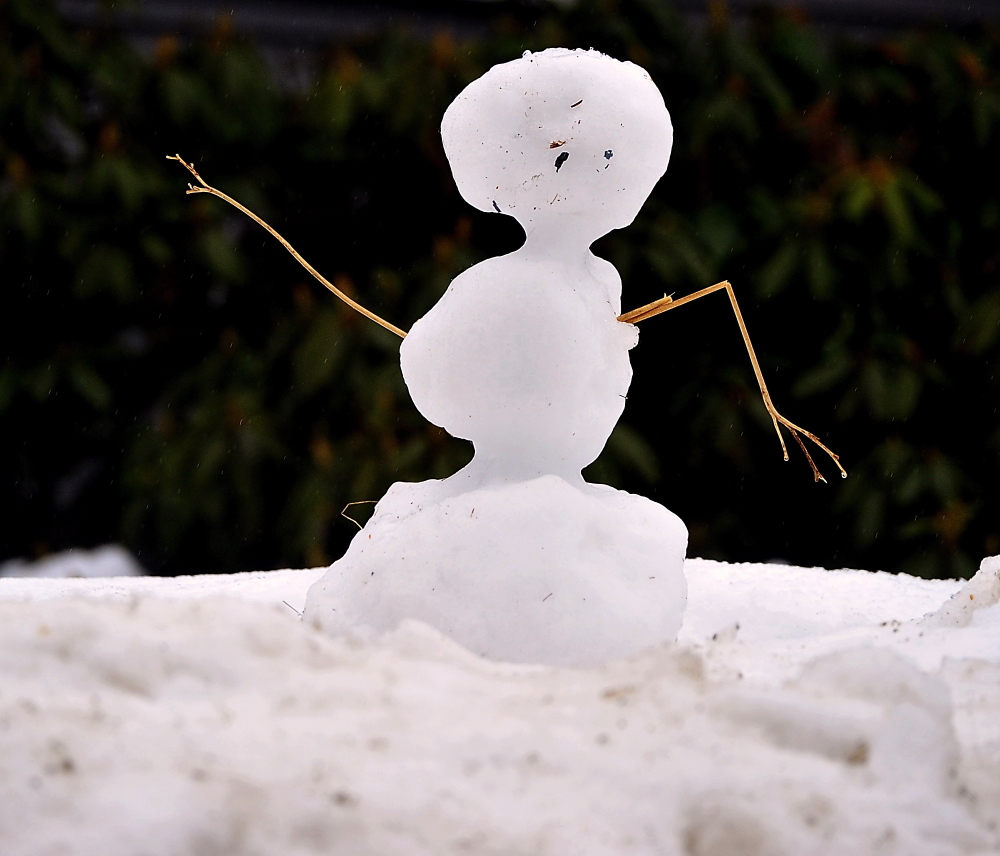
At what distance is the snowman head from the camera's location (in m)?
1.39

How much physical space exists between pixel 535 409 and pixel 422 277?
5.64ft

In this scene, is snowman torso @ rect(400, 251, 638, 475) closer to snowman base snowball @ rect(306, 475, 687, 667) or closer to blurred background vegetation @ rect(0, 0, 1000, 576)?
snowman base snowball @ rect(306, 475, 687, 667)

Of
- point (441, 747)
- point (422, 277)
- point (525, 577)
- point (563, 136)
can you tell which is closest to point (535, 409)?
point (525, 577)

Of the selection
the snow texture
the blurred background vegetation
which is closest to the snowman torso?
the snow texture

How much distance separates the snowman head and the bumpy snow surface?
2.01 feet

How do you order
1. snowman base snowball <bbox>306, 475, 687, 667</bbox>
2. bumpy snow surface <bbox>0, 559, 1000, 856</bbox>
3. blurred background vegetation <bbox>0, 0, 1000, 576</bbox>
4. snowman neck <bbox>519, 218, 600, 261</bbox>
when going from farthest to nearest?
blurred background vegetation <bbox>0, 0, 1000, 576</bbox>, snowman neck <bbox>519, 218, 600, 261</bbox>, snowman base snowball <bbox>306, 475, 687, 667</bbox>, bumpy snow surface <bbox>0, 559, 1000, 856</bbox>

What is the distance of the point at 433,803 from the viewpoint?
78 centimetres

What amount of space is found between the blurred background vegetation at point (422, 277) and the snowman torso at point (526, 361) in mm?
1501

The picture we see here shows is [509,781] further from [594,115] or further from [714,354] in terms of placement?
[714,354]

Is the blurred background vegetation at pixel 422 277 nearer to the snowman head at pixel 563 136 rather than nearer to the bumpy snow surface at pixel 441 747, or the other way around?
the snowman head at pixel 563 136

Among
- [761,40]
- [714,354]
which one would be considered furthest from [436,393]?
[761,40]

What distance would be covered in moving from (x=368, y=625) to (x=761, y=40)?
100 inches

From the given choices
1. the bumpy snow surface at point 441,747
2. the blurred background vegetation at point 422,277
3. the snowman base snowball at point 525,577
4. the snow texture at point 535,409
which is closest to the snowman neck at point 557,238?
the snow texture at point 535,409

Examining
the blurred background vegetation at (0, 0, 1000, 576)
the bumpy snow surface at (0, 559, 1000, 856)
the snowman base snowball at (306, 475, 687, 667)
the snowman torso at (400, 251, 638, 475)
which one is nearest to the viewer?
the bumpy snow surface at (0, 559, 1000, 856)
